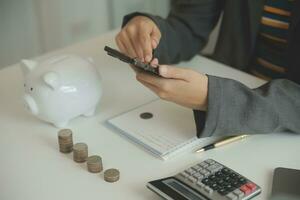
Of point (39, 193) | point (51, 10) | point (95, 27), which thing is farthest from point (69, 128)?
point (95, 27)

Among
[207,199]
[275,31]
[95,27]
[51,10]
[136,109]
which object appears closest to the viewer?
[207,199]

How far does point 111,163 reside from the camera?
74 cm

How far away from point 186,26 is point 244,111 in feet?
1.26

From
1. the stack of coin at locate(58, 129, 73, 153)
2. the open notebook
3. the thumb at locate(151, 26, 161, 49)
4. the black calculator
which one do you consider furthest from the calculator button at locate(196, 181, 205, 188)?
the thumb at locate(151, 26, 161, 49)

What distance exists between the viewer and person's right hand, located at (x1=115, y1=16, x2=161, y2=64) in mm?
894

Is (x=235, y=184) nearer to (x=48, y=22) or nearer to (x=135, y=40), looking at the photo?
(x=135, y=40)

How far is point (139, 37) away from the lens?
931 millimetres

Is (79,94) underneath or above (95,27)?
above

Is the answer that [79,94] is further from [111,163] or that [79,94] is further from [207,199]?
[207,199]

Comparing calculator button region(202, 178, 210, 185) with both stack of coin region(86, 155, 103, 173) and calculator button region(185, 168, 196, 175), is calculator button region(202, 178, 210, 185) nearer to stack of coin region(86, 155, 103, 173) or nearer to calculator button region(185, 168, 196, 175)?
calculator button region(185, 168, 196, 175)

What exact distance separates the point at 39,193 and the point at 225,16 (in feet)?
2.15

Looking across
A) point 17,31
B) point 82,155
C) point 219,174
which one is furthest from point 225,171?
point 17,31

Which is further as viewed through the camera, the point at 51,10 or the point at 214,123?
the point at 51,10

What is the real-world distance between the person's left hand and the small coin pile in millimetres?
145
